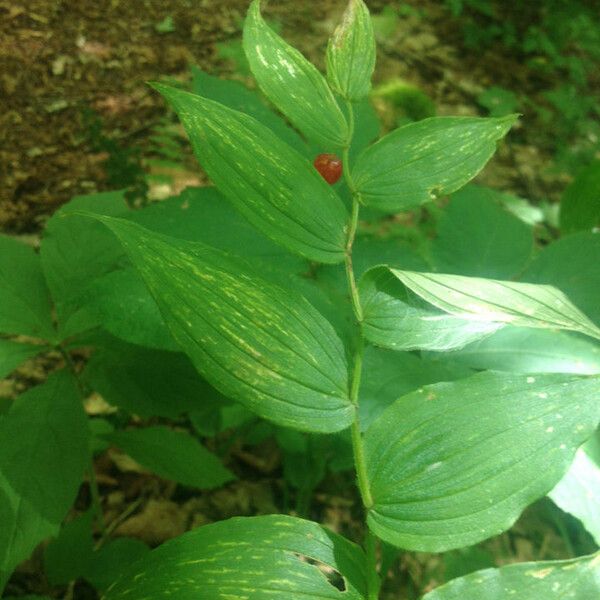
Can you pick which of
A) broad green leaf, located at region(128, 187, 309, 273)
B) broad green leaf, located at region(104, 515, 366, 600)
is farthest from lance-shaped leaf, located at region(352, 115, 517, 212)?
broad green leaf, located at region(104, 515, 366, 600)

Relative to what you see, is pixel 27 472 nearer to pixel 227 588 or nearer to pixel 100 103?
pixel 227 588

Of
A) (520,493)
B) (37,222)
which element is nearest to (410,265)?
(520,493)

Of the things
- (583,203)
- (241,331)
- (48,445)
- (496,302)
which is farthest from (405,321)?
(583,203)

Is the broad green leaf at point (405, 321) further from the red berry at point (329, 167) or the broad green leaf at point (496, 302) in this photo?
the red berry at point (329, 167)

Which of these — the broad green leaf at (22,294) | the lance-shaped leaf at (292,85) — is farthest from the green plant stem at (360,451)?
the broad green leaf at (22,294)

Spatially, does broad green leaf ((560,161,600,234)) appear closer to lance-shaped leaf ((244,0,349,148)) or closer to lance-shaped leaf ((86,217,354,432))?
lance-shaped leaf ((244,0,349,148))

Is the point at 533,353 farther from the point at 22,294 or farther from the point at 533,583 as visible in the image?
the point at 22,294

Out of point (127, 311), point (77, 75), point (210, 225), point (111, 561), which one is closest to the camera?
point (127, 311)
